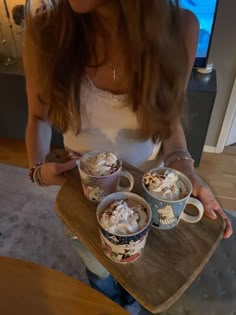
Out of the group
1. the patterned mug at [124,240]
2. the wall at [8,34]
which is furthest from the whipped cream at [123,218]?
the wall at [8,34]

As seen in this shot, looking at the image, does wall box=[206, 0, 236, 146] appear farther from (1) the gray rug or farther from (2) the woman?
(2) the woman

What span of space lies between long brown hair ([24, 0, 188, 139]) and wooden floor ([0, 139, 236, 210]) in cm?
93

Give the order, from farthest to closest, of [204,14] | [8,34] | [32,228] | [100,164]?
[8,34]
[32,228]
[204,14]
[100,164]

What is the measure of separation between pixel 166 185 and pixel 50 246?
96 cm

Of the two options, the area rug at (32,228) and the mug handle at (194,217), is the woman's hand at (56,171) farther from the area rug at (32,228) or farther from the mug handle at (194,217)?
the area rug at (32,228)

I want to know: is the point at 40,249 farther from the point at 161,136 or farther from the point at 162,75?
the point at 162,75

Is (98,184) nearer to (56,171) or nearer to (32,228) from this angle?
(56,171)

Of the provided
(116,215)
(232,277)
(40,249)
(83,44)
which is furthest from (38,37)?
(40,249)

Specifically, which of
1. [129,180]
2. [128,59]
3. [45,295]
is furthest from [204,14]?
[45,295]

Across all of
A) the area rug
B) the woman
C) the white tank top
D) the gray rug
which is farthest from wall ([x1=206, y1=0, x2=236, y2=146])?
the area rug

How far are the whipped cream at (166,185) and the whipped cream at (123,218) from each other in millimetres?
40

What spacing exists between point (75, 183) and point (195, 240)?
27 centimetres

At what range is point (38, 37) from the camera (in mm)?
692

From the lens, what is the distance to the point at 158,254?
502mm
